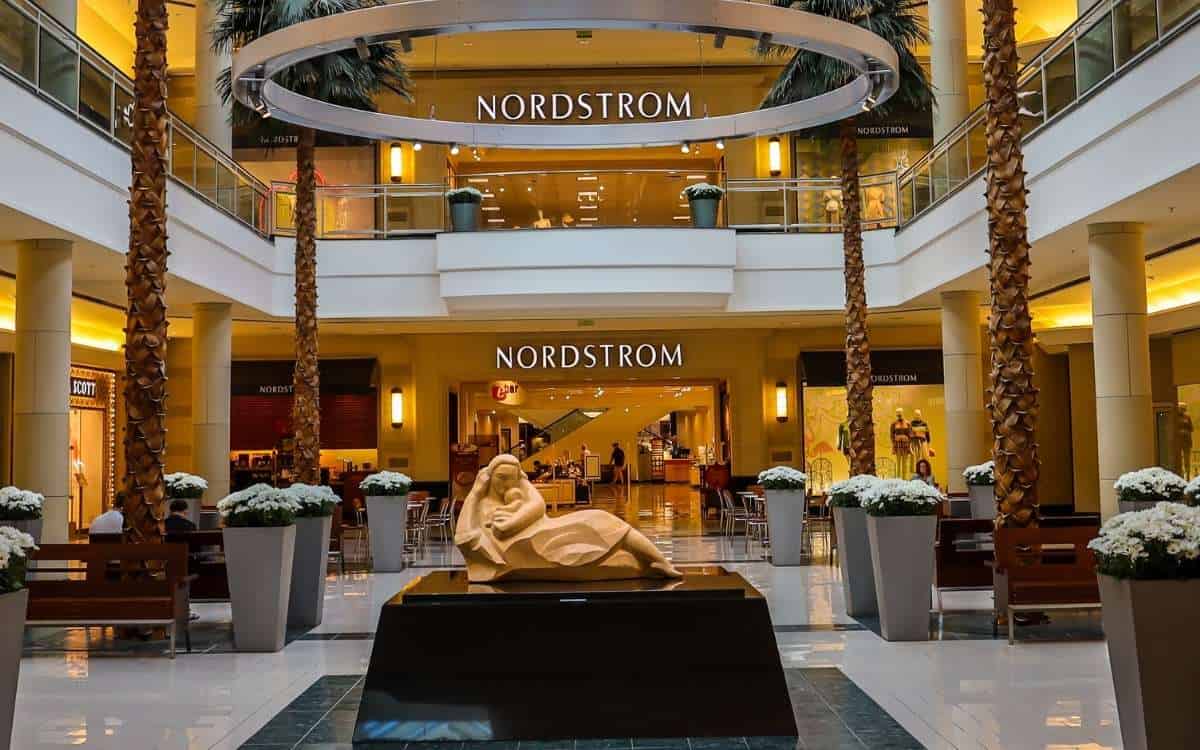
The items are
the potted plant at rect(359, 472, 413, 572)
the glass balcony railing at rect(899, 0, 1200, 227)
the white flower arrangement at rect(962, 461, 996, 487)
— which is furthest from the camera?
the white flower arrangement at rect(962, 461, 996, 487)

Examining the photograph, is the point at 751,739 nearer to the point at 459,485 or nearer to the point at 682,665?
the point at 682,665

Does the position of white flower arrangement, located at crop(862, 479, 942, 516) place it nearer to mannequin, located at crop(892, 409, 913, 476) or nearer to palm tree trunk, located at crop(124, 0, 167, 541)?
palm tree trunk, located at crop(124, 0, 167, 541)

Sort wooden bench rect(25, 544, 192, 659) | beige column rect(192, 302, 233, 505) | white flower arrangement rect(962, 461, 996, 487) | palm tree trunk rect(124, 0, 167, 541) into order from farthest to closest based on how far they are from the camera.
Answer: beige column rect(192, 302, 233, 505) → white flower arrangement rect(962, 461, 996, 487) → palm tree trunk rect(124, 0, 167, 541) → wooden bench rect(25, 544, 192, 659)

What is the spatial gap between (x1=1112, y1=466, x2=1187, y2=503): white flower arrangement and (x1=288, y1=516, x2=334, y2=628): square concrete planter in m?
7.42

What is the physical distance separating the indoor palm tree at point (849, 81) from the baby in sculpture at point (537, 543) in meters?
7.62

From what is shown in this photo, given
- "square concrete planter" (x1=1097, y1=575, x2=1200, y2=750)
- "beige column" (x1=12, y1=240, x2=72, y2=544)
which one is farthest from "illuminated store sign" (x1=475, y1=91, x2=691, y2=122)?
"square concrete planter" (x1=1097, y1=575, x2=1200, y2=750)

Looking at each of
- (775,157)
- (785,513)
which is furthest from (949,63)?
(785,513)

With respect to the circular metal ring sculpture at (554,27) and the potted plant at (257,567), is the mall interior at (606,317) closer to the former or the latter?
the potted plant at (257,567)

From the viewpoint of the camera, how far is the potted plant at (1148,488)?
10.6m

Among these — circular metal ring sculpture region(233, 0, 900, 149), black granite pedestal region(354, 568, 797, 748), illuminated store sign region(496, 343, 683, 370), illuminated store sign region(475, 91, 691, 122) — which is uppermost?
illuminated store sign region(475, 91, 691, 122)

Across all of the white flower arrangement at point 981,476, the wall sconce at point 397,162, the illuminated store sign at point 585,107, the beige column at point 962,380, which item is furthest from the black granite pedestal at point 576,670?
the wall sconce at point 397,162

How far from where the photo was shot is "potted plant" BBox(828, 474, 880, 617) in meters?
10.3

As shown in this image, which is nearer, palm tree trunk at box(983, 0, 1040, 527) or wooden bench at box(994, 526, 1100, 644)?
wooden bench at box(994, 526, 1100, 644)

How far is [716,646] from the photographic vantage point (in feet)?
20.1
